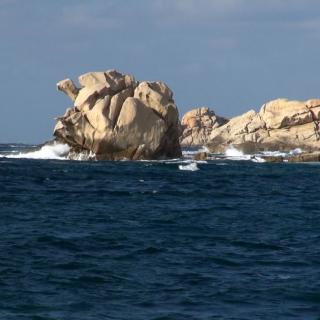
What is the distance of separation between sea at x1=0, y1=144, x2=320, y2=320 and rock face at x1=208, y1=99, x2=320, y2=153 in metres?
83.7

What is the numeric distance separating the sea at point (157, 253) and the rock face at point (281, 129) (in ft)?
275

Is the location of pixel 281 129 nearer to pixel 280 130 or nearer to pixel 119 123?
pixel 280 130

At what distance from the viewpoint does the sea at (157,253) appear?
2072 cm

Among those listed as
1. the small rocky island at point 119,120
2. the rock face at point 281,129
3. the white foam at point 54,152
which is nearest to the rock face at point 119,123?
the small rocky island at point 119,120

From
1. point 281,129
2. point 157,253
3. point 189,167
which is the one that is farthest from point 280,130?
point 157,253

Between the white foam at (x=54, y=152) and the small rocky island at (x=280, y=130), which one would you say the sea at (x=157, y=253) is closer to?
the white foam at (x=54, y=152)

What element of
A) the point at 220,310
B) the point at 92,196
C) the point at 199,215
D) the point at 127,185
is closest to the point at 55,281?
the point at 220,310

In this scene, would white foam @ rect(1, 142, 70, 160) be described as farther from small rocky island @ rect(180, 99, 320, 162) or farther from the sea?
the sea

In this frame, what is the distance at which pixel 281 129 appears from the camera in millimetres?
143250

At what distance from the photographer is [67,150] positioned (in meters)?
101

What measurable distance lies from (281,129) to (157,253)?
117341mm

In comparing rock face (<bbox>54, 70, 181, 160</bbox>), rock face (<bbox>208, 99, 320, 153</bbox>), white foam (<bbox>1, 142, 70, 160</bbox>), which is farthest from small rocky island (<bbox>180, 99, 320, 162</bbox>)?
white foam (<bbox>1, 142, 70, 160</bbox>)

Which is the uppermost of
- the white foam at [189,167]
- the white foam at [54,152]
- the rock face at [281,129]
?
the rock face at [281,129]

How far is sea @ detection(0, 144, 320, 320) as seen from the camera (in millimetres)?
20719
